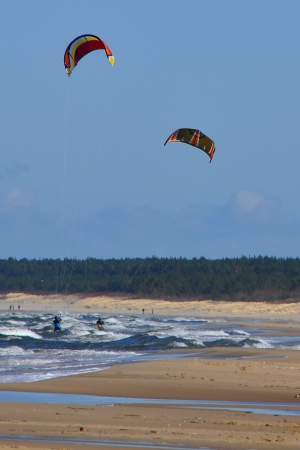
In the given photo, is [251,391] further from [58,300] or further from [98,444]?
[58,300]

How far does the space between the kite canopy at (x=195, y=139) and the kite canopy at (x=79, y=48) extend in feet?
10.7

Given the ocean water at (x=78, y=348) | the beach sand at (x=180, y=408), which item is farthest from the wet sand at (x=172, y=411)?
the ocean water at (x=78, y=348)

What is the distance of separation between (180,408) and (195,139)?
1285cm

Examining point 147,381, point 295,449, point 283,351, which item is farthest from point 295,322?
point 295,449

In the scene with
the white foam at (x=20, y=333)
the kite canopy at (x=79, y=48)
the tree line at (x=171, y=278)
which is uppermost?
the kite canopy at (x=79, y=48)

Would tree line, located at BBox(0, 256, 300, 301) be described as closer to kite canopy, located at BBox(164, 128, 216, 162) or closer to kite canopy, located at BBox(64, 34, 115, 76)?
kite canopy, located at BBox(164, 128, 216, 162)

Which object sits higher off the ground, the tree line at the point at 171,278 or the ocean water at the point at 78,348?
the tree line at the point at 171,278

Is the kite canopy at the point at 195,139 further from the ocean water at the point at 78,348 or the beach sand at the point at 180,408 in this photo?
the ocean water at the point at 78,348

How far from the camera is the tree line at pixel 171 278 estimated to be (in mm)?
58531

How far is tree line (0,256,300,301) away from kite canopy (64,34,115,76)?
34.0 meters

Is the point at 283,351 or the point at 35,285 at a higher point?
the point at 35,285

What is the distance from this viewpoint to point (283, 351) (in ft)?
66.7

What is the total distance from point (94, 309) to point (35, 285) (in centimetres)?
2033

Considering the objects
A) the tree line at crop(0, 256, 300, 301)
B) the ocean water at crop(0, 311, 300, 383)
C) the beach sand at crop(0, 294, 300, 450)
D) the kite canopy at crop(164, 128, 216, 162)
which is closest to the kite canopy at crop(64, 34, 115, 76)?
the kite canopy at crop(164, 128, 216, 162)
